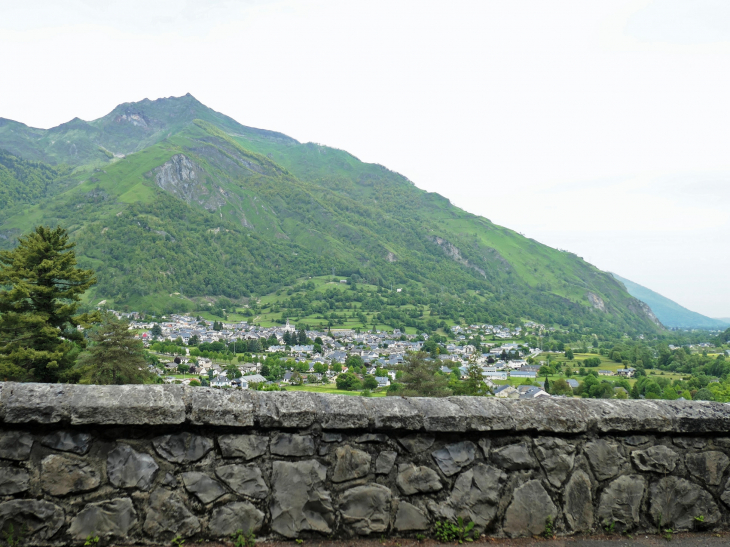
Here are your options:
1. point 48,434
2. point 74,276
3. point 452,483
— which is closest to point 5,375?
point 74,276

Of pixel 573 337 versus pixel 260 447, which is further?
pixel 573 337

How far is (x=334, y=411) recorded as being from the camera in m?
3.45

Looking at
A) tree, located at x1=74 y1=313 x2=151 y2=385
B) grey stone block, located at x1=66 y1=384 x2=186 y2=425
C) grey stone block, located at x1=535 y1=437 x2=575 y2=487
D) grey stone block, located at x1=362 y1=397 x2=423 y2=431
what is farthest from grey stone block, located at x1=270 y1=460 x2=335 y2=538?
tree, located at x1=74 y1=313 x2=151 y2=385

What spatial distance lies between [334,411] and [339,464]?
0.39 m

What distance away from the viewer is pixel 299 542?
3281 millimetres

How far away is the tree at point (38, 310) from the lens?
24.5m

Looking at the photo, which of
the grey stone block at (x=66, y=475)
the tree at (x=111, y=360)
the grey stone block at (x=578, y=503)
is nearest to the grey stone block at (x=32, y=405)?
the grey stone block at (x=66, y=475)

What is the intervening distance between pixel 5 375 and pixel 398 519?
27.0 meters

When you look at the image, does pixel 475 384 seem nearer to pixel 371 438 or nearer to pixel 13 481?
pixel 371 438

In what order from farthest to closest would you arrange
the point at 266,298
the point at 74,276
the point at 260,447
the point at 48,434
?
the point at 266,298 < the point at 74,276 < the point at 260,447 < the point at 48,434

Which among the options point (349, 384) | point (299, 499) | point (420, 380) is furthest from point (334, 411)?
point (349, 384)

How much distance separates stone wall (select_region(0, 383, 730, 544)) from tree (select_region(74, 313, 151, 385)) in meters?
24.1

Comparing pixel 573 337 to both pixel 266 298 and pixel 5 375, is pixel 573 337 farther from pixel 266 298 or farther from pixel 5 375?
pixel 5 375

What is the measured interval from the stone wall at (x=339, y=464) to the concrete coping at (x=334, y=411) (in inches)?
0.4
